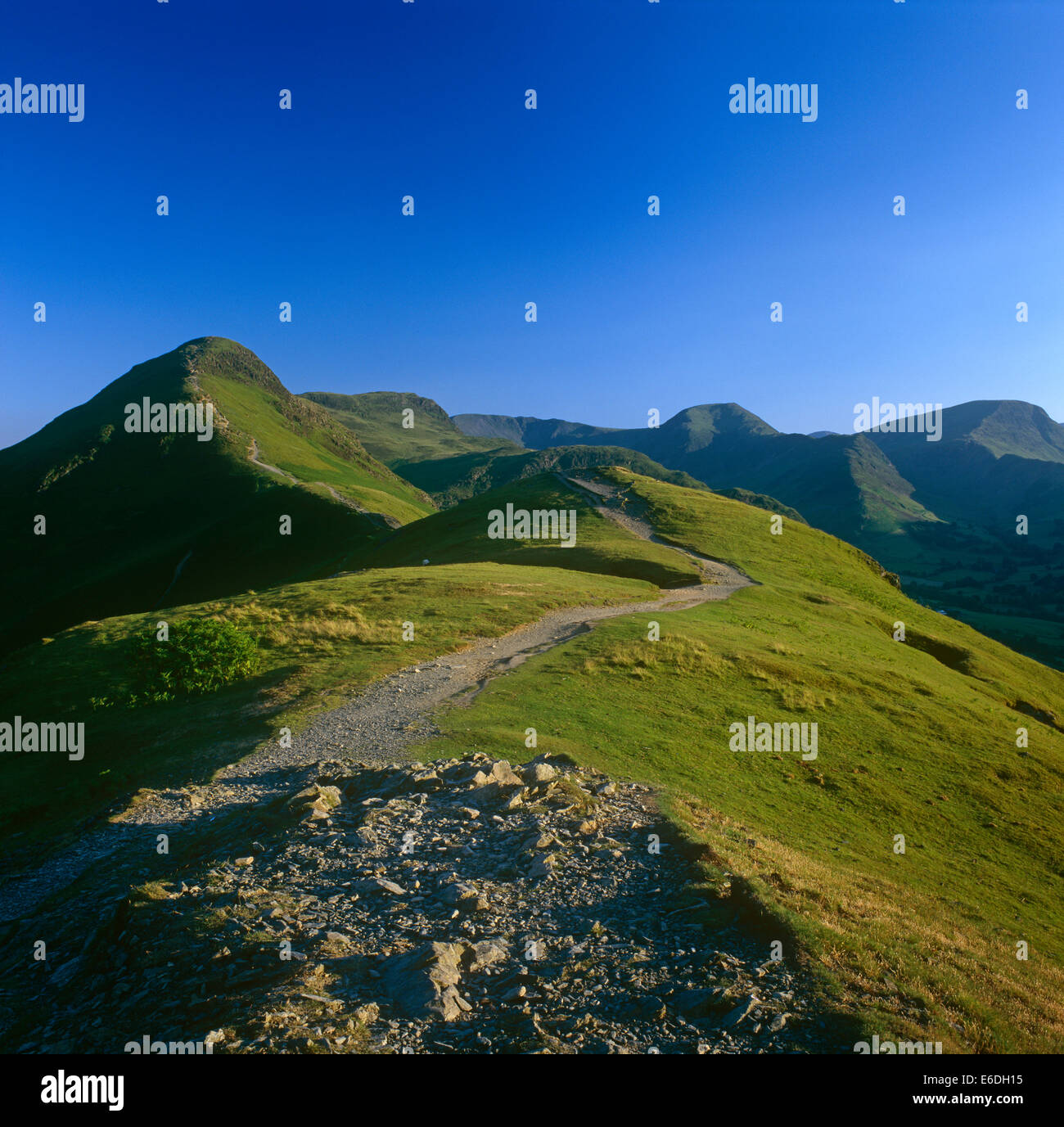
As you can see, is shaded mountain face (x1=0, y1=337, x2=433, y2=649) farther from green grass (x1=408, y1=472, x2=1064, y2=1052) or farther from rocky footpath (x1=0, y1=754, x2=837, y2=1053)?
rocky footpath (x1=0, y1=754, x2=837, y2=1053)

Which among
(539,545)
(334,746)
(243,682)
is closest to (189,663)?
(243,682)

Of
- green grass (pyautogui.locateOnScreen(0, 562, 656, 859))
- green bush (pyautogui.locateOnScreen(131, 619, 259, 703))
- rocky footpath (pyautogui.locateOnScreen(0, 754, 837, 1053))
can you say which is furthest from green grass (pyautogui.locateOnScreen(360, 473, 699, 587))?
rocky footpath (pyautogui.locateOnScreen(0, 754, 837, 1053))

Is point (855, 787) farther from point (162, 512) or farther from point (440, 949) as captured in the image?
point (162, 512)

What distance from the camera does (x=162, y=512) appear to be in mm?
137750

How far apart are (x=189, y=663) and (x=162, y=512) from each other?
127064 millimetres

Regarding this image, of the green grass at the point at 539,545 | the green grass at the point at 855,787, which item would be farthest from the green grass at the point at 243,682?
the green grass at the point at 855,787

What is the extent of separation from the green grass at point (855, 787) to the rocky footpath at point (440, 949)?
4.76 ft

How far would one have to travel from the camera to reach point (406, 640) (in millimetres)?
34125

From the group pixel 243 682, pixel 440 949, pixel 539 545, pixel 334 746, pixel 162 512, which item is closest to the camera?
pixel 440 949

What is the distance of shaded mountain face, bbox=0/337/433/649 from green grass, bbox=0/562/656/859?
50455 millimetres

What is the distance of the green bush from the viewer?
28.9m

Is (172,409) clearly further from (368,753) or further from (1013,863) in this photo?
(1013,863)

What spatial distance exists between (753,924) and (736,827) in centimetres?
606
